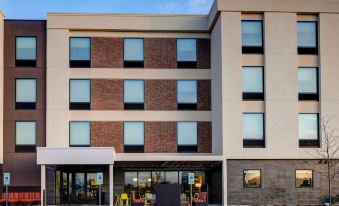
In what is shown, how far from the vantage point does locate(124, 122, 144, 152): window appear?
41625 millimetres

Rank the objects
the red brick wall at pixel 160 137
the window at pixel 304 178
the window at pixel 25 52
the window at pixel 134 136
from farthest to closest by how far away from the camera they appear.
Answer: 1. the red brick wall at pixel 160 137
2. the window at pixel 134 136
3. the window at pixel 25 52
4. the window at pixel 304 178

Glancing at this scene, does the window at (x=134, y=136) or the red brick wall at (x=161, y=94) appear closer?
the window at (x=134, y=136)

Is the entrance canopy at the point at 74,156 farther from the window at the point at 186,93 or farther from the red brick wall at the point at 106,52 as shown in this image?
the window at the point at 186,93

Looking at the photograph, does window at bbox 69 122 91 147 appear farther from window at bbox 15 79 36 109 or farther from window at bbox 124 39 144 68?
window at bbox 124 39 144 68

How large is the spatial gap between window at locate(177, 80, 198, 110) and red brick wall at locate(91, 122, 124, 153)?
461cm

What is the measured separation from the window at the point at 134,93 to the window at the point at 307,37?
37.3 feet

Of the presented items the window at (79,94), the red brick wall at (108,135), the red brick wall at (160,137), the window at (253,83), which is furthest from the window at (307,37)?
the window at (79,94)

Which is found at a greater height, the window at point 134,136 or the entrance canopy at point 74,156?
the window at point 134,136

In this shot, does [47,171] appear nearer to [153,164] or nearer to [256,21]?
[153,164]

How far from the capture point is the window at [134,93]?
42.0 m

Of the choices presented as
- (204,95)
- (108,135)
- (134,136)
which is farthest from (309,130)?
(108,135)

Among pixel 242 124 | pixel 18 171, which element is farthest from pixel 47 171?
pixel 242 124

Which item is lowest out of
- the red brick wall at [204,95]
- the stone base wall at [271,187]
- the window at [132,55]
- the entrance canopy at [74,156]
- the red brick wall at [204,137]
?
the stone base wall at [271,187]

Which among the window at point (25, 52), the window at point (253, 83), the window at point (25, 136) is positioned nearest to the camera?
the window at point (253, 83)
